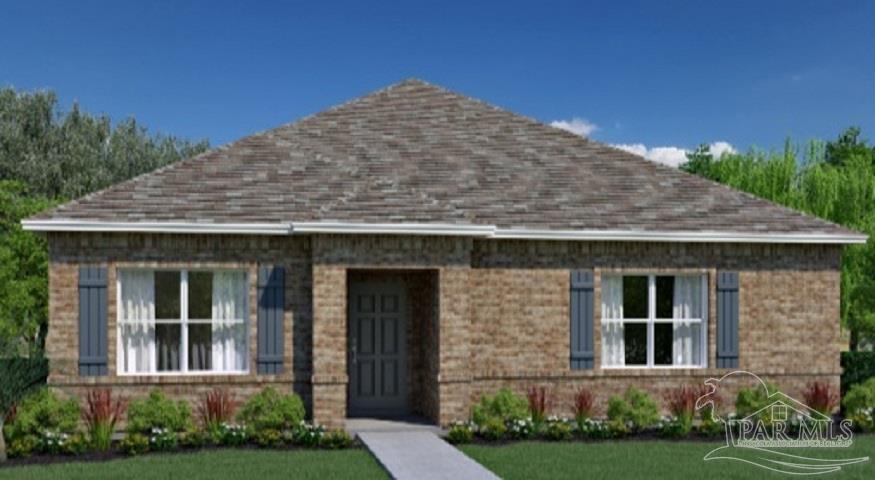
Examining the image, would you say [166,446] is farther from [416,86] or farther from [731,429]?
[416,86]

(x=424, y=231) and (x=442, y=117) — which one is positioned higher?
(x=442, y=117)

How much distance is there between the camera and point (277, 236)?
14969mm

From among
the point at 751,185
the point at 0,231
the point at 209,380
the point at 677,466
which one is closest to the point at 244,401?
the point at 209,380

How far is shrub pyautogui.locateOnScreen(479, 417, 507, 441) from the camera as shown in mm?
13914

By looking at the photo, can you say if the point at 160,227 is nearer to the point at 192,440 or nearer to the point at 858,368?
the point at 192,440

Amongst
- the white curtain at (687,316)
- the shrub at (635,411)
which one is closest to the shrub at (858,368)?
the white curtain at (687,316)

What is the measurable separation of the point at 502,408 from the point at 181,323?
526 cm

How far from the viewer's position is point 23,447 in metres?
12.8

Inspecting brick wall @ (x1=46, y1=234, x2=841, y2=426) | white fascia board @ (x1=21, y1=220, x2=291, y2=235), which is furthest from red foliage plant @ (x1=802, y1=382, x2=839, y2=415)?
white fascia board @ (x1=21, y1=220, x2=291, y2=235)

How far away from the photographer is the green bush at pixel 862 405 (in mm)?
15141

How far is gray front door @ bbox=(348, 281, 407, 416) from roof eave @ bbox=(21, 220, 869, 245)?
7.93 ft

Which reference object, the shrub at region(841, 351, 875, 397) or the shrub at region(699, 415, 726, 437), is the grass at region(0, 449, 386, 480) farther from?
the shrub at region(841, 351, 875, 397)

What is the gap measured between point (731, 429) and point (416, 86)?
10.3 meters

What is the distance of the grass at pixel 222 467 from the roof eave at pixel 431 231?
3.30 meters
